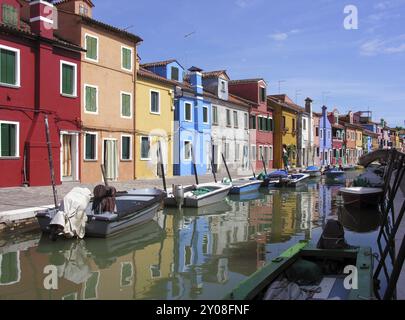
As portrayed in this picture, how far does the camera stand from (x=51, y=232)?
460 inches

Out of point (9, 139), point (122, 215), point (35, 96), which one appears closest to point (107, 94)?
point (35, 96)

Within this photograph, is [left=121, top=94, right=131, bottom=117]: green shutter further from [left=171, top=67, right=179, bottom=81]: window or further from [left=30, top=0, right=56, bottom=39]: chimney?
[left=171, top=67, right=179, bottom=81]: window

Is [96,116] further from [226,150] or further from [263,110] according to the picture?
[263,110]

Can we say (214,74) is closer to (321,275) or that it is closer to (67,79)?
(67,79)

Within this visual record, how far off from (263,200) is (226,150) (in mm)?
13211

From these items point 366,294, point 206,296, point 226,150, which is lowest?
point 206,296

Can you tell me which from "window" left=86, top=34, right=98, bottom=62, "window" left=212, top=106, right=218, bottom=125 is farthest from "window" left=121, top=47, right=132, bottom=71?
"window" left=212, top=106, right=218, bottom=125

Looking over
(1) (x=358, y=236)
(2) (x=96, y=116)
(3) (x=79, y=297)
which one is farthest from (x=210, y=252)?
(2) (x=96, y=116)

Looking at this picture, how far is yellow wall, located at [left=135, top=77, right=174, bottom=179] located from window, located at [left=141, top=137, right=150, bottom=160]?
24 centimetres

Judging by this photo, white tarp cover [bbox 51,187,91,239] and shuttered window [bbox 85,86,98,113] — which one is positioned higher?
shuttered window [bbox 85,86,98,113]

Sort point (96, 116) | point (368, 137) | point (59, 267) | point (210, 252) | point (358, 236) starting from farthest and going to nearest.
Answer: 1. point (368, 137)
2. point (96, 116)
3. point (358, 236)
4. point (210, 252)
5. point (59, 267)

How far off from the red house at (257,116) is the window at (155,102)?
1493 cm

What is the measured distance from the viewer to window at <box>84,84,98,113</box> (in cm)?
2239

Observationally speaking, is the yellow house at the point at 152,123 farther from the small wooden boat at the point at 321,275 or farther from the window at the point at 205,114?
the small wooden boat at the point at 321,275
